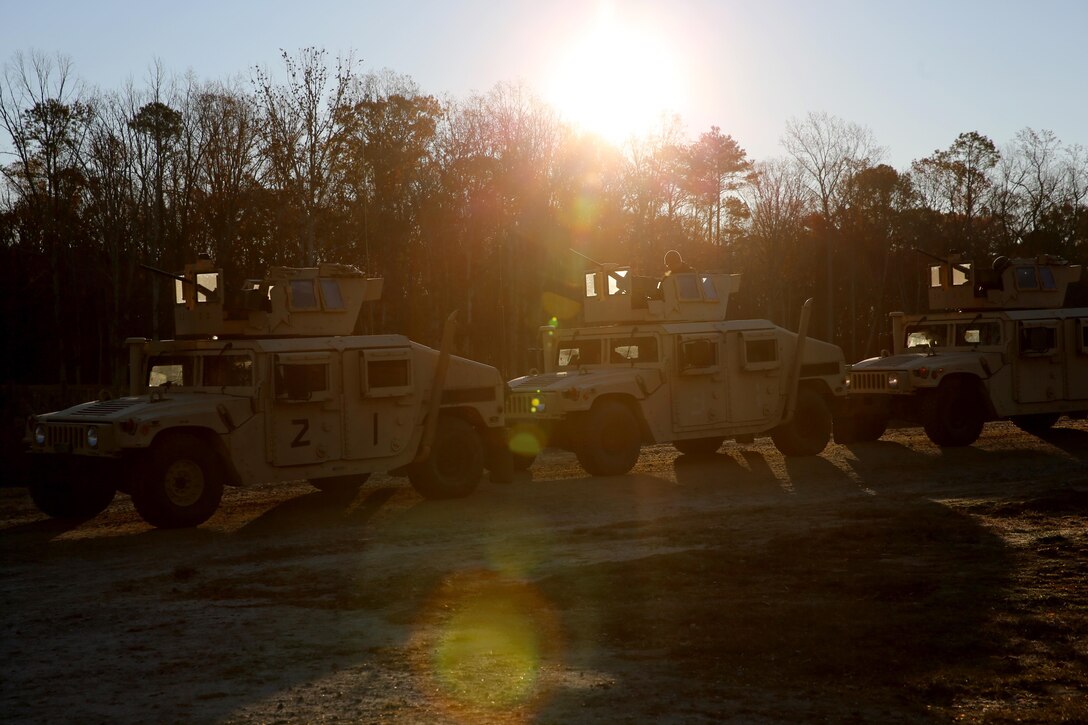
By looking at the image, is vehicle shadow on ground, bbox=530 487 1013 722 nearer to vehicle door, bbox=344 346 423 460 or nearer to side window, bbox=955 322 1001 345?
vehicle door, bbox=344 346 423 460

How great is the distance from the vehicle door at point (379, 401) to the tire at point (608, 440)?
270cm

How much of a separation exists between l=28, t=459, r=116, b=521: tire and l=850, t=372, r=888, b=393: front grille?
11014mm

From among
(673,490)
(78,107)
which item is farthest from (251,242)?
(673,490)

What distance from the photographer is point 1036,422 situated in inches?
816

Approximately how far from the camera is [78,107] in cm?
3597

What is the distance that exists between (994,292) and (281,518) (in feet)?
40.4

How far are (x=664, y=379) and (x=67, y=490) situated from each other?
742 cm

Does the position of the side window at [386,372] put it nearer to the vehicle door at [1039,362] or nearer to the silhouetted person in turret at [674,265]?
the silhouetted person in turret at [674,265]

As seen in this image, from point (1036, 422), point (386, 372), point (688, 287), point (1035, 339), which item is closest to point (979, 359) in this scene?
point (1035, 339)

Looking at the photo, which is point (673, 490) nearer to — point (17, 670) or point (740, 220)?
point (17, 670)

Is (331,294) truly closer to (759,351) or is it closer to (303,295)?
(303,295)

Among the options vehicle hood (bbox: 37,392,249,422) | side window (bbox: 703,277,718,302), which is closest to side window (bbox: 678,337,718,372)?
side window (bbox: 703,277,718,302)

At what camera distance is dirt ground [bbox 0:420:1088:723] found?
20.3 feet

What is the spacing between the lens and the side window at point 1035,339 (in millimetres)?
18922
